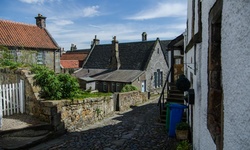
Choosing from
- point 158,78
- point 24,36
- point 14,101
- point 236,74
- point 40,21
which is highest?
point 40,21

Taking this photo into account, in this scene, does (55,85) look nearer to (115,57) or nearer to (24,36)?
(24,36)

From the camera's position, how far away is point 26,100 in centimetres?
989

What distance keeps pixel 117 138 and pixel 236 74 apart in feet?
24.1

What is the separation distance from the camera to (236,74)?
1.92m

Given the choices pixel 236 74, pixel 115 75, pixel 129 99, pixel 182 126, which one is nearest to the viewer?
pixel 236 74

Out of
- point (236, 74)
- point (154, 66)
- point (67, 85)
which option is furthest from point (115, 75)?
point (236, 74)

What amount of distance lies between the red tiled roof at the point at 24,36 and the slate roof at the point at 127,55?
25.3 ft

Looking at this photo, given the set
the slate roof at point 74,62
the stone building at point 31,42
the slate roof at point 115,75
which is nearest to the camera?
the stone building at point 31,42

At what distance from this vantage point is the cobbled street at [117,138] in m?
7.61

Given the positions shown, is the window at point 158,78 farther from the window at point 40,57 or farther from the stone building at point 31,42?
the window at point 40,57

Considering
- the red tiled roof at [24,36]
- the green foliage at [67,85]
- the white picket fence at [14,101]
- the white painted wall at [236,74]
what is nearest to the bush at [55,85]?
the green foliage at [67,85]

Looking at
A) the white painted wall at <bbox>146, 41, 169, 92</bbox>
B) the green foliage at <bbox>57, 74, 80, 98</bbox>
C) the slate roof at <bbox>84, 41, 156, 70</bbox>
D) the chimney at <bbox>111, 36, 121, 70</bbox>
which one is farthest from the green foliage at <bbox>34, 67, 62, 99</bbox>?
the chimney at <bbox>111, 36, 121, 70</bbox>

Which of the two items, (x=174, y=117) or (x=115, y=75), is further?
(x=115, y=75)

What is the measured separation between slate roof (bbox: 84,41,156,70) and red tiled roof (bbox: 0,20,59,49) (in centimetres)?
772
